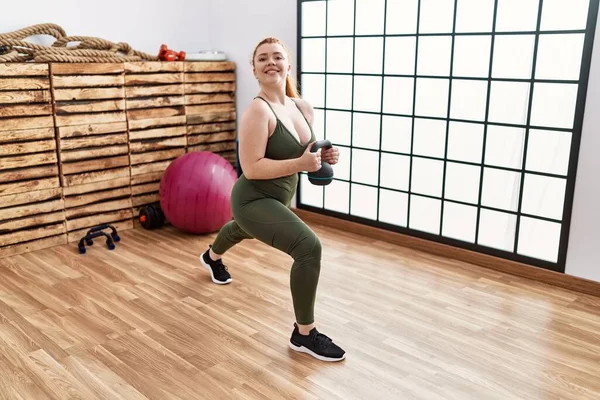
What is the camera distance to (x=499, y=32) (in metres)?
3.34

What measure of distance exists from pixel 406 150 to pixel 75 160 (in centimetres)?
225

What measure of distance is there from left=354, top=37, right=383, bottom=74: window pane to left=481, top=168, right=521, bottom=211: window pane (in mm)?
1077

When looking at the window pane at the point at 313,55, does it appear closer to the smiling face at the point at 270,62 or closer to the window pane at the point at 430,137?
the window pane at the point at 430,137

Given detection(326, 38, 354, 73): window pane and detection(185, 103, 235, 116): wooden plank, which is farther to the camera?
detection(185, 103, 235, 116): wooden plank

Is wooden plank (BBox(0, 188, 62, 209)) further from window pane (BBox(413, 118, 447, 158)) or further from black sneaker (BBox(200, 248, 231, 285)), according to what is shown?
window pane (BBox(413, 118, 447, 158))

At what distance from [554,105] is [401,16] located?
3.89ft

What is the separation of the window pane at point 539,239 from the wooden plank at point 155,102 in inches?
104

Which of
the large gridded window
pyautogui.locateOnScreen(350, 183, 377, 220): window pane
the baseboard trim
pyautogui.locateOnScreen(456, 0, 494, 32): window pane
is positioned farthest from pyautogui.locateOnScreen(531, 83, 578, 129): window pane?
pyautogui.locateOnScreen(350, 183, 377, 220): window pane

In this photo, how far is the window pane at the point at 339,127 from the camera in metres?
4.33

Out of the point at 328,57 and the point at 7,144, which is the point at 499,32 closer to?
the point at 328,57

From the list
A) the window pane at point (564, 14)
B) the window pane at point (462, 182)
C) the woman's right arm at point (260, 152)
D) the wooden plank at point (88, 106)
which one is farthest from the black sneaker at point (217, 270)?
the window pane at point (564, 14)

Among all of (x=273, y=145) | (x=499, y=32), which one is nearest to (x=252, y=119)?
(x=273, y=145)

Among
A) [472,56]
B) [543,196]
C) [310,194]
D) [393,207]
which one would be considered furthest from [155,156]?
[543,196]

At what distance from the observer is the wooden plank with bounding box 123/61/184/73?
4.17m
